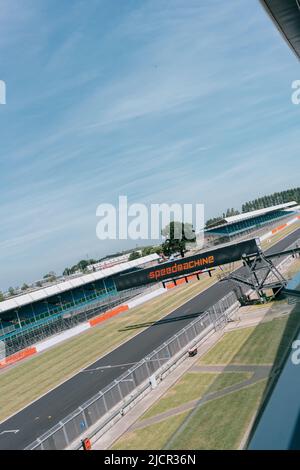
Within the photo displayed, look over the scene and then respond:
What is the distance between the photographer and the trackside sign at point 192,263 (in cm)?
3192

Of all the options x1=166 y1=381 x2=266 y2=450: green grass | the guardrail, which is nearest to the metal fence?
the guardrail

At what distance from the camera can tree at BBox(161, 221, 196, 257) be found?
109 meters

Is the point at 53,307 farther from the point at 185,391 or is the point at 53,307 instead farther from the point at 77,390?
the point at 185,391

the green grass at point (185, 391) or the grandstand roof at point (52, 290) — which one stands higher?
the grandstand roof at point (52, 290)

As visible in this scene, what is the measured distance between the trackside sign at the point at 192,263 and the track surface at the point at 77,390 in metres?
4.44

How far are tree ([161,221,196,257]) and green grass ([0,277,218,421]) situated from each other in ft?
186

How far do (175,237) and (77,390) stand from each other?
3378 inches

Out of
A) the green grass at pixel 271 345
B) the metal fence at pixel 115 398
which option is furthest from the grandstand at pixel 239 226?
the green grass at pixel 271 345

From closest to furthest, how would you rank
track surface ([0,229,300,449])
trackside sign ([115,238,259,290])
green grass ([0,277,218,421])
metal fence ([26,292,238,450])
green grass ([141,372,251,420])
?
metal fence ([26,292,238,450]) → green grass ([141,372,251,420]) → track surface ([0,229,300,449]) → green grass ([0,277,218,421]) → trackside sign ([115,238,259,290])

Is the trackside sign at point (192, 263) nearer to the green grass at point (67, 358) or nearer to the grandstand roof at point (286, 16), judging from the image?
the green grass at point (67, 358)

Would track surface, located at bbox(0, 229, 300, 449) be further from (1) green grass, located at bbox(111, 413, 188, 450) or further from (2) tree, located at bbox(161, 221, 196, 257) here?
(2) tree, located at bbox(161, 221, 196, 257)

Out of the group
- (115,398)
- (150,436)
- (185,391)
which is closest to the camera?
(150,436)

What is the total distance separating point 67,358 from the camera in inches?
1403

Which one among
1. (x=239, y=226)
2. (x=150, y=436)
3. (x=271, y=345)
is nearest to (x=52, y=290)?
(x=150, y=436)
